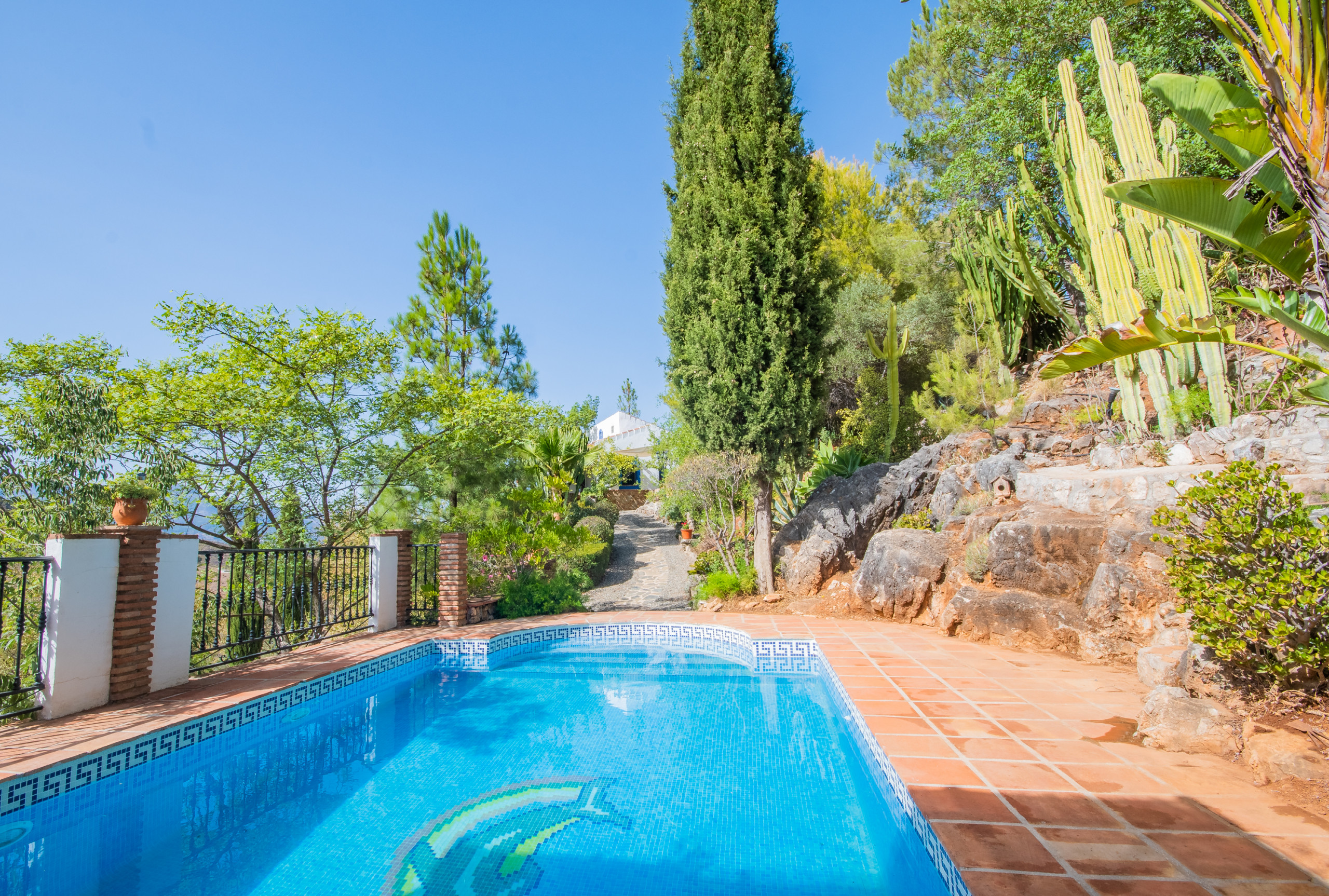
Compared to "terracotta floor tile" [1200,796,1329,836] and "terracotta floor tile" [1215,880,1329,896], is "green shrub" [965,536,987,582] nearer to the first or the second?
"terracotta floor tile" [1200,796,1329,836]

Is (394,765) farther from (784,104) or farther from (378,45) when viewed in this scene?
(784,104)

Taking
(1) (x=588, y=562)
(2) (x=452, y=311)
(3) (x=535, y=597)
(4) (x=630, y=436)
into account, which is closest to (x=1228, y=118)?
(3) (x=535, y=597)

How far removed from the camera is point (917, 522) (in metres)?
9.30

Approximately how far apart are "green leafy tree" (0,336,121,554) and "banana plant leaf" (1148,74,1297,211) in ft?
35.4

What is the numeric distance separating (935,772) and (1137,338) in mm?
2785

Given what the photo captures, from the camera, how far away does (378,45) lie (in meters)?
9.05

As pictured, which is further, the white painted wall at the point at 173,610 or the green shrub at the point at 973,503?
the green shrub at the point at 973,503

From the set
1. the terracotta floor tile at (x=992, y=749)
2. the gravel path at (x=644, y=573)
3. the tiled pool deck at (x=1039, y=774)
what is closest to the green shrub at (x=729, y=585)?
the gravel path at (x=644, y=573)

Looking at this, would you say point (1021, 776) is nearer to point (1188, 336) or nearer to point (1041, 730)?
point (1041, 730)

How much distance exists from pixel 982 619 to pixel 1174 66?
1398 cm

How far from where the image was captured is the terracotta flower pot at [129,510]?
4988mm

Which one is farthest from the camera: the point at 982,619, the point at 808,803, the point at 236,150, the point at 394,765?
the point at 236,150

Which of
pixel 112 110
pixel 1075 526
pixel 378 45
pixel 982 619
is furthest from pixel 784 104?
pixel 112 110

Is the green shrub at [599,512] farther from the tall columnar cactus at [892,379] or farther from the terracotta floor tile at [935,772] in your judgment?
the terracotta floor tile at [935,772]
